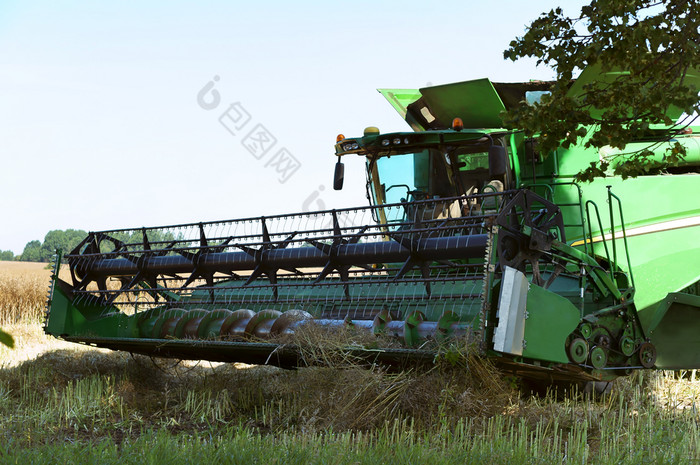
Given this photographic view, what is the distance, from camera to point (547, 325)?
14.0 ft

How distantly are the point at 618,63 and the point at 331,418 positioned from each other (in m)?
2.91

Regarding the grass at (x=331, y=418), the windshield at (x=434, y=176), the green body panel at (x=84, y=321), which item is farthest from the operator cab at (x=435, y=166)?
the green body panel at (x=84, y=321)

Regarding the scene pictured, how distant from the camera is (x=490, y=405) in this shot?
4320 millimetres

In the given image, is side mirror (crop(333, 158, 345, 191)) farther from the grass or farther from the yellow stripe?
the yellow stripe

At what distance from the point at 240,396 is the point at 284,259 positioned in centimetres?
114

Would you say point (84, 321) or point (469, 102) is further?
point (469, 102)

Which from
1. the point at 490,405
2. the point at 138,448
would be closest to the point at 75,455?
the point at 138,448

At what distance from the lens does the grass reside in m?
3.40

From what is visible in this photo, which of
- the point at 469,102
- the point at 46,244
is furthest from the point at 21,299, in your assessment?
the point at 46,244

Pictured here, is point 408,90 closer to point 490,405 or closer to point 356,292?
point 356,292

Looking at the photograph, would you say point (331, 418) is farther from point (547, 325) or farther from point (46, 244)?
point (46, 244)

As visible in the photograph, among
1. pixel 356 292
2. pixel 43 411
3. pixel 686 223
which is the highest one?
pixel 686 223

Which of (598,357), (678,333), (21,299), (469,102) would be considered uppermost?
(469,102)

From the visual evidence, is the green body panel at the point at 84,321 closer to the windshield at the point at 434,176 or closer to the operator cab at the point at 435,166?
the operator cab at the point at 435,166
